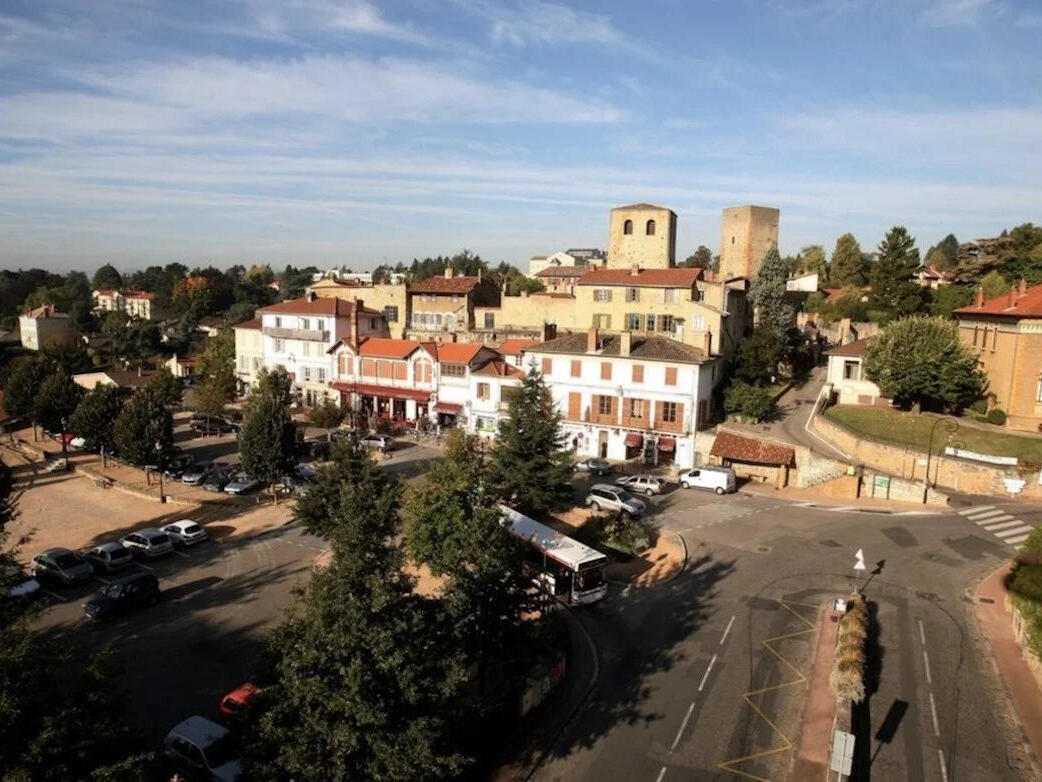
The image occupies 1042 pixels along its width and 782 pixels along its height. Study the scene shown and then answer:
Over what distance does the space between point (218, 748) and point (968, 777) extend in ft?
57.8

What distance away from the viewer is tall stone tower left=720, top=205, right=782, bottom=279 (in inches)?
3292

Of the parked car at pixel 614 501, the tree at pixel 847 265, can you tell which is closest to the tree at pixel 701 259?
the tree at pixel 847 265

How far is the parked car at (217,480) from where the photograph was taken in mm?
42219

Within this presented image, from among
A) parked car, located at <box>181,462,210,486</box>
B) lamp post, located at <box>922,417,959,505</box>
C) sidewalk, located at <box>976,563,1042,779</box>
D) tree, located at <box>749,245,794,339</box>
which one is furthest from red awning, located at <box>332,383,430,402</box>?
sidewalk, located at <box>976,563,1042,779</box>

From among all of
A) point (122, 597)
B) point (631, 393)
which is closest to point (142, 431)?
point (122, 597)

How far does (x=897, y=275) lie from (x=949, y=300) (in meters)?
5.36

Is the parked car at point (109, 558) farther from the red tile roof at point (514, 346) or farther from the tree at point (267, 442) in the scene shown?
the red tile roof at point (514, 346)

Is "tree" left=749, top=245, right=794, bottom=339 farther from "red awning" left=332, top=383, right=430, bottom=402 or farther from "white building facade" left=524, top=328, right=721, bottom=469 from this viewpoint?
"red awning" left=332, top=383, right=430, bottom=402

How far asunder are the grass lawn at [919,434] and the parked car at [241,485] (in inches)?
1394

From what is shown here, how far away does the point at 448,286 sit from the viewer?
2714 inches

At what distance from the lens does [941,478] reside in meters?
39.6

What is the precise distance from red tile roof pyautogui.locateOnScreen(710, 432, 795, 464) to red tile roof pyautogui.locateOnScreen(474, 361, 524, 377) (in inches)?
597

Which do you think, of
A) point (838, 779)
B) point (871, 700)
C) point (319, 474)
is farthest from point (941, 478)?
point (319, 474)

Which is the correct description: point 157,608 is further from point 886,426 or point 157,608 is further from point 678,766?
point 886,426
